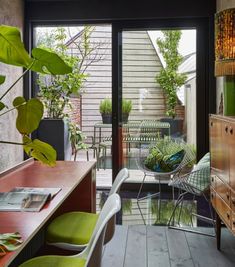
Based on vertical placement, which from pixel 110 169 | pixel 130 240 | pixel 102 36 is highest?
pixel 102 36

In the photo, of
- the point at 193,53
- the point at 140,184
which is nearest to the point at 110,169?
the point at 140,184

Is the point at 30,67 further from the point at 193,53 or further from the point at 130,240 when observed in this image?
the point at 193,53

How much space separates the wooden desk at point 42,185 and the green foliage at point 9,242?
0.07 ft

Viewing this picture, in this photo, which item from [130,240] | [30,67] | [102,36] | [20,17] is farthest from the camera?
[102,36]

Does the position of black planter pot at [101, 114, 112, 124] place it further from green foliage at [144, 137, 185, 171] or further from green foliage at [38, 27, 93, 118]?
green foliage at [144, 137, 185, 171]

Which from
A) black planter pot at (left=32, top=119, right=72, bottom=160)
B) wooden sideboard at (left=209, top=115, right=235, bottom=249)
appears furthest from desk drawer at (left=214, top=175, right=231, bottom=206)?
black planter pot at (left=32, top=119, right=72, bottom=160)

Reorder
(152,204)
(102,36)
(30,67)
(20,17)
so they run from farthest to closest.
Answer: (102,36) → (20,17) → (152,204) → (30,67)

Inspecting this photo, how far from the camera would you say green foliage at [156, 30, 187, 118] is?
487 cm

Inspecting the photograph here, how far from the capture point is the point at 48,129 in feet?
16.5

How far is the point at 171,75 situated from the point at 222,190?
2563 mm

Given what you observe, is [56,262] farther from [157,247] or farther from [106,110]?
[106,110]

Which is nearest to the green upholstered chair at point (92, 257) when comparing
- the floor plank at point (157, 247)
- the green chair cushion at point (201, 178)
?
the floor plank at point (157, 247)

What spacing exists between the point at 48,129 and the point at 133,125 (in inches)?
46.7

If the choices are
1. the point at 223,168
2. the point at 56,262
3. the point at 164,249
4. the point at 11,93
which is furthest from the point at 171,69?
the point at 56,262
